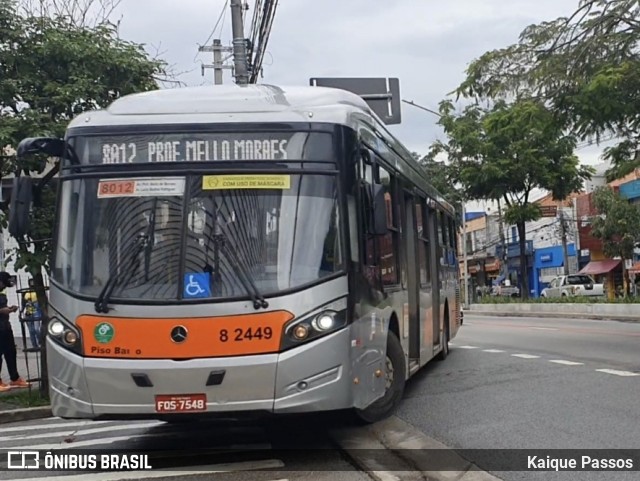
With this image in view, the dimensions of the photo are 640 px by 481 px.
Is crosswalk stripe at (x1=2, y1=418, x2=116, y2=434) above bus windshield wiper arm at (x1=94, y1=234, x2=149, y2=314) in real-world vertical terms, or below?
below

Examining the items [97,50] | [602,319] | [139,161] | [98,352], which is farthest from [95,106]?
[602,319]

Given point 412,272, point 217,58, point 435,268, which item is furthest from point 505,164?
point 412,272

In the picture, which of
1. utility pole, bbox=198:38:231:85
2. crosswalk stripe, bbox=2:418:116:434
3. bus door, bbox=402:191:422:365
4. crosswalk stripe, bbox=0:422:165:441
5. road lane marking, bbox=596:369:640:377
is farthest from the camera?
utility pole, bbox=198:38:231:85

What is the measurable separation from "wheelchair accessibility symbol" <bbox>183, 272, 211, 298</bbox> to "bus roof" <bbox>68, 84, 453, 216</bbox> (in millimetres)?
1305

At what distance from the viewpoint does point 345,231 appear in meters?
6.68

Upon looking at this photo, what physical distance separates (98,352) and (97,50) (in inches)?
223

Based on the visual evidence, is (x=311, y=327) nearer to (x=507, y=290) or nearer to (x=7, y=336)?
(x=7, y=336)

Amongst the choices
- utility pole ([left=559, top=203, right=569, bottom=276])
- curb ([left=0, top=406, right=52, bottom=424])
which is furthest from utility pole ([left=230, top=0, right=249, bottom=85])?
utility pole ([left=559, top=203, right=569, bottom=276])

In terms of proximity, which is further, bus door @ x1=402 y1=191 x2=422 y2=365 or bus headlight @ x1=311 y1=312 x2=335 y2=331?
bus door @ x1=402 y1=191 x2=422 y2=365

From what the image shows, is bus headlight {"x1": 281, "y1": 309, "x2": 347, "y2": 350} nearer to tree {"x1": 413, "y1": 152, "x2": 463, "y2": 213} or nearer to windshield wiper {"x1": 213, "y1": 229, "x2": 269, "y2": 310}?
windshield wiper {"x1": 213, "y1": 229, "x2": 269, "y2": 310}

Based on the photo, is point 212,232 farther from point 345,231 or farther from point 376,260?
point 376,260

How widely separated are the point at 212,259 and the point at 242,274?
0.27 m

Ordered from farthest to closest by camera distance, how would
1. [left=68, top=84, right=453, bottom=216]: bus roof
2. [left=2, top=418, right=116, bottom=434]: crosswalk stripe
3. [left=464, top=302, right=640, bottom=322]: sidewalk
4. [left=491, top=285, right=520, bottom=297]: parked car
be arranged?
[left=491, top=285, right=520, bottom=297]: parked car, [left=464, top=302, right=640, bottom=322]: sidewalk, [left=2, top=418, right=116, bottom=434]: crosswalk stripe, [left=68, top=84, right=453, bottom=216]: bus roof

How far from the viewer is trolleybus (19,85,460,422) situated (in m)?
6.25
